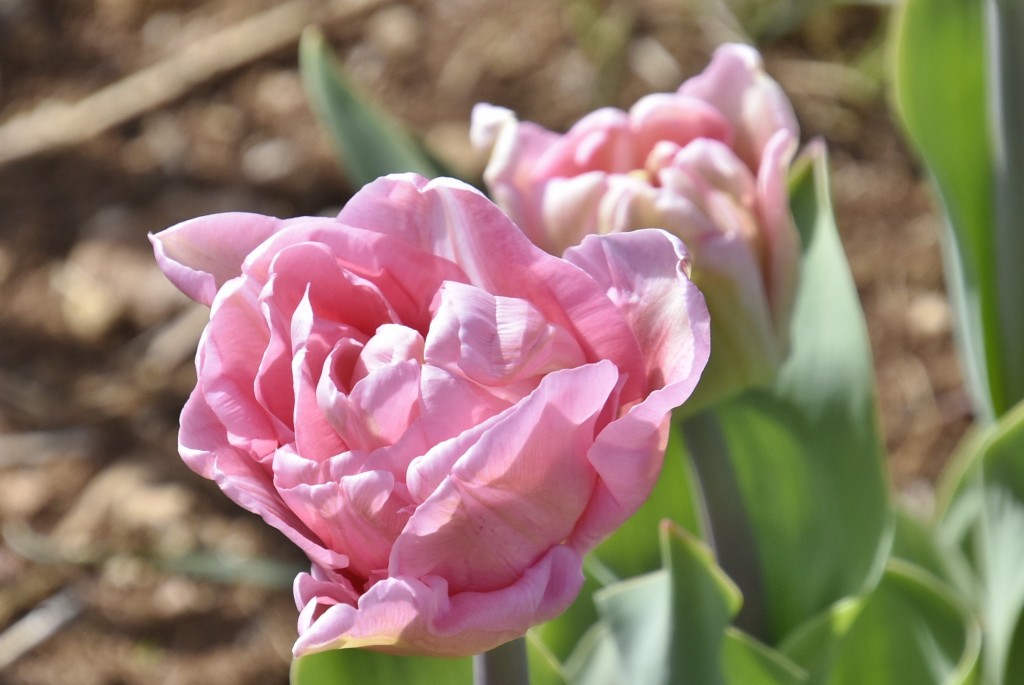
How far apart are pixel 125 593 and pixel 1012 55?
1.10 m

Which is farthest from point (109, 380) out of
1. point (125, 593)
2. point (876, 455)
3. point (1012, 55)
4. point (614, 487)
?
point (614, 487)

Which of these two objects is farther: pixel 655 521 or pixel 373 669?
pixel 655 521

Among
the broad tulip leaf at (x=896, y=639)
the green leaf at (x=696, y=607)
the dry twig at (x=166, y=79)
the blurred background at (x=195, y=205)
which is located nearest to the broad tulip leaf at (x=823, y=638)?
the broad tulip leaf at (x=896, y=639)

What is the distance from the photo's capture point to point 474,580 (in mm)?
430

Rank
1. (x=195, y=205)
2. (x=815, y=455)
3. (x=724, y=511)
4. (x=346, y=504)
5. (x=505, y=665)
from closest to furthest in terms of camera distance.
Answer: (x=346, y=504)
(x=505, y=665)
(x=724, y=511)
(x=815, y=455)
(x=195, y=205)

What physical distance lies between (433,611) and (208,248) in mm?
166

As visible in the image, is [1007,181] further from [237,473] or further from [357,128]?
[237,473]

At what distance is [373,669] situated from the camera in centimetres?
59

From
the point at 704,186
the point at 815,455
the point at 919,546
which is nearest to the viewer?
the point at 704,186

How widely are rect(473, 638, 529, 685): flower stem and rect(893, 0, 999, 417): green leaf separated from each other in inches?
19.3

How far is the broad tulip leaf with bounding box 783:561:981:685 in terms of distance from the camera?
2.51ft

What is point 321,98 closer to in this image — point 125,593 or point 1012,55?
point 1012,55

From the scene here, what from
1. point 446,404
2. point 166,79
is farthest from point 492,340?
point 166,79

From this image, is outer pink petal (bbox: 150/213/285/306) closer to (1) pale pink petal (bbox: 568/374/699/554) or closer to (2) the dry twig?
(1) pale pink petal (bbox: 568/374/699/554)
